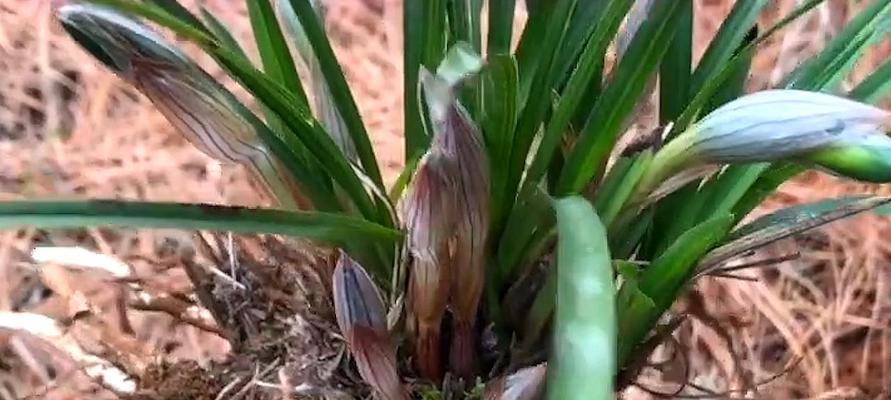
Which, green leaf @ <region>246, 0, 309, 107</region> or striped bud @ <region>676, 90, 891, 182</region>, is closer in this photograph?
striped bud @ <region>676, 90, 891, 182</region>

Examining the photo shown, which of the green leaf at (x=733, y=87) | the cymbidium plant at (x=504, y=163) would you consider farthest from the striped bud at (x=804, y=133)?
the green leaf at (x=733, y=87)

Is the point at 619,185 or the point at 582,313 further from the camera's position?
the point at 619,185

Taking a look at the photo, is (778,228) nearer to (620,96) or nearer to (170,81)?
(620,96)

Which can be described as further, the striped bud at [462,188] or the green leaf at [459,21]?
the green leaf at [459,21]

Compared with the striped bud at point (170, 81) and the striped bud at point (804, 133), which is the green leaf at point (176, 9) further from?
the striped bud at point (804, 133)

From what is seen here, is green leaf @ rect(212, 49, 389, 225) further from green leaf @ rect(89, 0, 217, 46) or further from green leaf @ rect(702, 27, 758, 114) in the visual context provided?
green leaf @ rect(702, 27, 758, 114)

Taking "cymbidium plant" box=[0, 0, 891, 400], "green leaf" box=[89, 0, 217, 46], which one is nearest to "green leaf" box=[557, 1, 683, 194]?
"cymbidium plant" box=[0, 0, 891, 400]

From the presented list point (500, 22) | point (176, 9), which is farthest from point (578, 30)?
point (176, 9)
